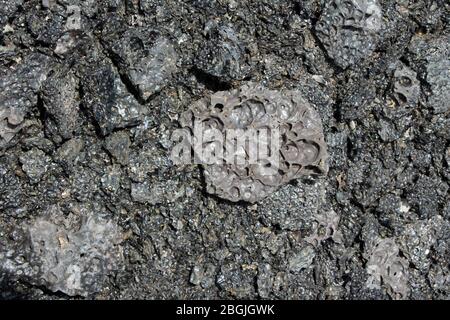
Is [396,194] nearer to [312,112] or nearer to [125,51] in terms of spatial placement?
[312,112]

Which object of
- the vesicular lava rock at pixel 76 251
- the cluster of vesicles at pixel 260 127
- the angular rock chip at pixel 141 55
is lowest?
the vesicular lava rock at pixel 76 251

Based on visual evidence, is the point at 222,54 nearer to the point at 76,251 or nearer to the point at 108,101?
the point at 108,101

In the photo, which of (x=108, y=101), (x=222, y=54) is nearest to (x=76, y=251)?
(x=108, y=101)

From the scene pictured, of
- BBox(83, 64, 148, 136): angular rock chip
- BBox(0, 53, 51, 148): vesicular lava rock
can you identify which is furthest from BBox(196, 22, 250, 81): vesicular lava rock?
BBox(0, 53, 51, 148): vesicular lava rock

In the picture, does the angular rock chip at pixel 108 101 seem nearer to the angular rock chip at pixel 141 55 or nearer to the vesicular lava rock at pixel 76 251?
the angular rock chip at pixel 141 55

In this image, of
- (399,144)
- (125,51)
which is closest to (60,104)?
(125,51)

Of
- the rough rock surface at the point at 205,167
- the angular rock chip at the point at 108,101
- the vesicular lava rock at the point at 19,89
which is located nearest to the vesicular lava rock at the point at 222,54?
the rough rock surface at the point at 205,167
